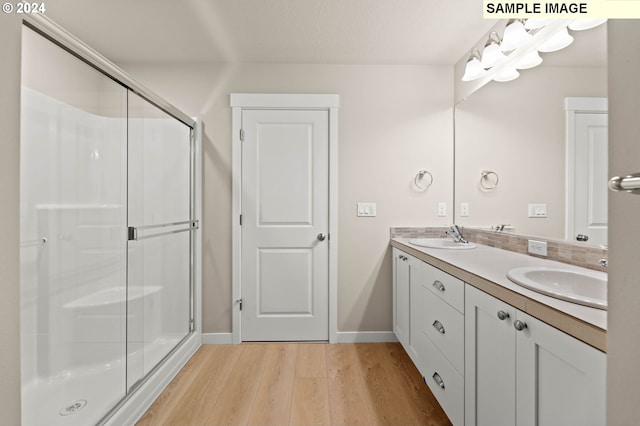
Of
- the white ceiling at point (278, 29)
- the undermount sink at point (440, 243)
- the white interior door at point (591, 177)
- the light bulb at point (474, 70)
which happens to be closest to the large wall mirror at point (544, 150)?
the white interior door at point (591, 177)

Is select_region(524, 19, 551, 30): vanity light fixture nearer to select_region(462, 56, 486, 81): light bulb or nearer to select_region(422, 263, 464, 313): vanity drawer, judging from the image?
select_region(462, 56, 486, 81): light bulb

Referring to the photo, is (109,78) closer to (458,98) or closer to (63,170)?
(63,170)

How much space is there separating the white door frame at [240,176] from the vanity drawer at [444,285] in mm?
899

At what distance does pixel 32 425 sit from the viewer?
3.66 ft

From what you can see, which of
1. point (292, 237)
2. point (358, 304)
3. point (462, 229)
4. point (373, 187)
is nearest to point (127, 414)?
point (292, 237)

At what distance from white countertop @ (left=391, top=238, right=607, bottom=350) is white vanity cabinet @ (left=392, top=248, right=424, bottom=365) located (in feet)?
0.43

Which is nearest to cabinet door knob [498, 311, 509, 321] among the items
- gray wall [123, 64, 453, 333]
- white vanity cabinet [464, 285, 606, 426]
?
white vanity cabinet [464, 285, 606, 426]

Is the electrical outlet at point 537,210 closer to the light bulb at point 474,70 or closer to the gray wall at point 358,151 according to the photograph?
the gray wall at point 358,151

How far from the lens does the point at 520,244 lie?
172 centimetres

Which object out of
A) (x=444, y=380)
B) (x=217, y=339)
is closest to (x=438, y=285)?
(x=444, y=380)

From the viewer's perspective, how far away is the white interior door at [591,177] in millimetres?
1177

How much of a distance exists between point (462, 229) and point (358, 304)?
3.51 feet

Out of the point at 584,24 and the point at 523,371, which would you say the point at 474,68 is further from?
the point at 523,371

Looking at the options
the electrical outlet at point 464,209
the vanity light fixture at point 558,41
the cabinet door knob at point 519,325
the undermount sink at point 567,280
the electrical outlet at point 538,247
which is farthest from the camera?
the electrical outlet at point 464,209
